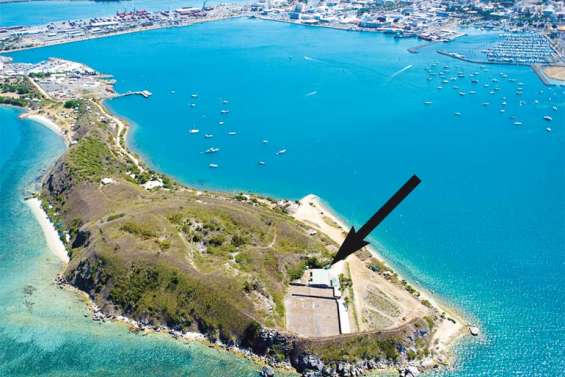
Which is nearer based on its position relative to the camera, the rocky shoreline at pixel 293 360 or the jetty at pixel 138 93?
the rocky shoreline at pixel 293 360

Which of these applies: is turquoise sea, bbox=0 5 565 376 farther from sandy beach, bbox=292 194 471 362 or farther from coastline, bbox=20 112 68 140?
coastline, bbox=20 112 68 140

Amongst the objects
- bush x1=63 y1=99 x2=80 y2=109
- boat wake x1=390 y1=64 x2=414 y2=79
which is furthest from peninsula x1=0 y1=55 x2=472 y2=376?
boat wake x1=390 y1=64 x2=414 y2=79

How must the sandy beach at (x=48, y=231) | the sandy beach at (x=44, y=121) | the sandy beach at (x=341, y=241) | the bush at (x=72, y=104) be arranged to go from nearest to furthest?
the sandy beach at (x=341, y=241) < the sandy beach at (x=48, y=231) < the sandy beach at (x=44, y=121) < the bush at (x=72, y=104)

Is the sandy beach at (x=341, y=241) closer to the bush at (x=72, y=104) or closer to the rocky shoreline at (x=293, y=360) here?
the rocky shoreline at (x=293, y=360)

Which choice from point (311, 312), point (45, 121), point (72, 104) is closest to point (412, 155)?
point (311, 312)

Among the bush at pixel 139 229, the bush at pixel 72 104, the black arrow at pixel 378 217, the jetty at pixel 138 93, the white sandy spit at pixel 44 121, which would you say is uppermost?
the black arrow at pixel 378 217

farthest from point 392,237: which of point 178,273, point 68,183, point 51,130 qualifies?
point 51,130

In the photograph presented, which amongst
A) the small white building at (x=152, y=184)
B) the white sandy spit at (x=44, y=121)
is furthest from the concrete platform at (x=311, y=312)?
the white sandy spit at (x=44, y=121)

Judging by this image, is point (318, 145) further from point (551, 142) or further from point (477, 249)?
point (551, 142)
